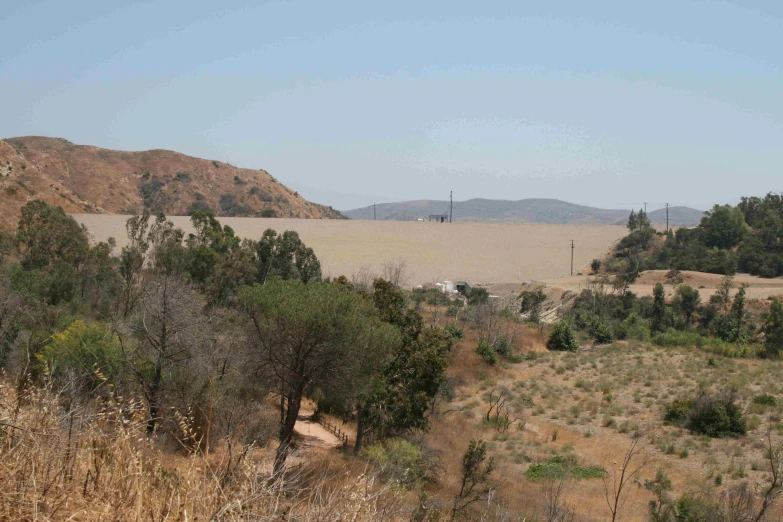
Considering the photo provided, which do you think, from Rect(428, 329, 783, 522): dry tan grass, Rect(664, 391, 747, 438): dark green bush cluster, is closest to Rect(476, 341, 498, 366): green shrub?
Rect(428, 329, 783, 522): dry tan grass

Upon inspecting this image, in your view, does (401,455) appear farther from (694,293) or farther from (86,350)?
(694,293)

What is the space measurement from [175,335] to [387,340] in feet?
16.2

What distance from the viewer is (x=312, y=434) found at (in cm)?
1930

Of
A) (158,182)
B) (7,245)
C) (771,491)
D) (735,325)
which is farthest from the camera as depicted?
(158,182)

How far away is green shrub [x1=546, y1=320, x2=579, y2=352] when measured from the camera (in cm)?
3709

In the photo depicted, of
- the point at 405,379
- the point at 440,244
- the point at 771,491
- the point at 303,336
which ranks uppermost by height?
the point at 440,244

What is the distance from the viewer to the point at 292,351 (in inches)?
586

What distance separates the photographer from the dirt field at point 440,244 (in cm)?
6825

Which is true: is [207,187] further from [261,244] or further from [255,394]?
[255,394]

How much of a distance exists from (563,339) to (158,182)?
81.7 meters

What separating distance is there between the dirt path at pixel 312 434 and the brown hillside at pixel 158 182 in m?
71.5

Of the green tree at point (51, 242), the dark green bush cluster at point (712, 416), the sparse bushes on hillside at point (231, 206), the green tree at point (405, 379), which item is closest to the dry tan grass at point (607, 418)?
the dark green bush cluster at point (712, 416)

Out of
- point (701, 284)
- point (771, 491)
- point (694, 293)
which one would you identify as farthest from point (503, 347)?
point (701, 284)

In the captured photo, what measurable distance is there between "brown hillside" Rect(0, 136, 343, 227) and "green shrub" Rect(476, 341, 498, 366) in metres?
64.8
